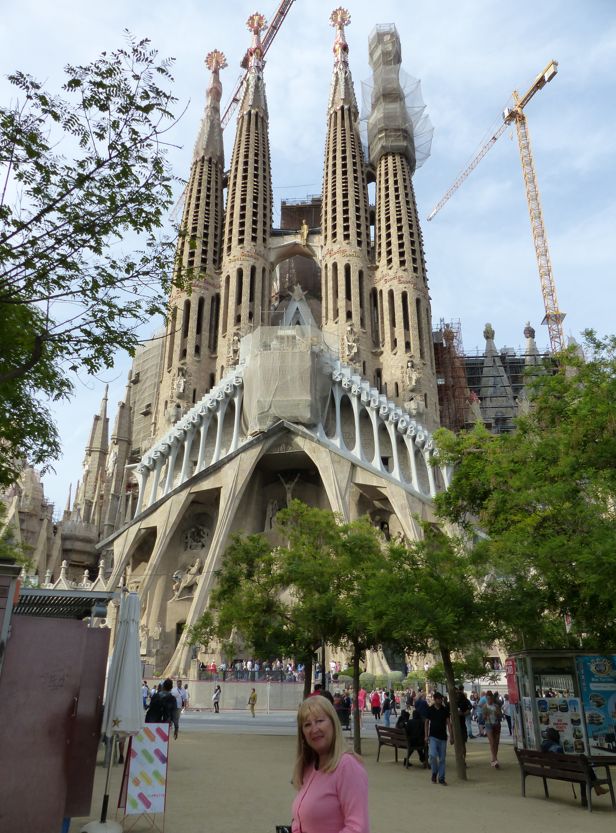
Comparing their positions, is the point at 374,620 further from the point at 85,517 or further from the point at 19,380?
the point at 85,517

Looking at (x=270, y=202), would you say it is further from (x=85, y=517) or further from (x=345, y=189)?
(x=85, y=517)

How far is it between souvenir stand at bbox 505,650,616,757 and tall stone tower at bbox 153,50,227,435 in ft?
100.0

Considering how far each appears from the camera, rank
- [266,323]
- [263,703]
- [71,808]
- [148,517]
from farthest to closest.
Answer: [266,323] → [148,517] → [263,703] → [71,808]

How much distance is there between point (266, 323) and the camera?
45.3 metres

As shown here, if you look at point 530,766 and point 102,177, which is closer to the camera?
point 102,177

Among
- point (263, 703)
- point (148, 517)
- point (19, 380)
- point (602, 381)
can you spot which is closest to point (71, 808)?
point (19, 380)

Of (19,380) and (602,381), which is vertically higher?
(602,381)

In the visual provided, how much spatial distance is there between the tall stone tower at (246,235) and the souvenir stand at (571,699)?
3287cm

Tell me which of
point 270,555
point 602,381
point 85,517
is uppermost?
point 85,517

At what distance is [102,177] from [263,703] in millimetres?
19451

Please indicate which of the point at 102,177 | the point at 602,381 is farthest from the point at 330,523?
the point at 102,177

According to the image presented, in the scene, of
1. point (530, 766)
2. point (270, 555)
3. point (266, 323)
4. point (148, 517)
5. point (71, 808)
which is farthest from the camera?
point (266, 323)

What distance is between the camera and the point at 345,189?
47500 mm

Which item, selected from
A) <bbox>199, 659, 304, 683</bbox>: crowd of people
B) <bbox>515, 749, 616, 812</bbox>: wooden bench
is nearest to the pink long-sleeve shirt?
<bbox>515, 749, 616, 812</bbox>: wooden bench
